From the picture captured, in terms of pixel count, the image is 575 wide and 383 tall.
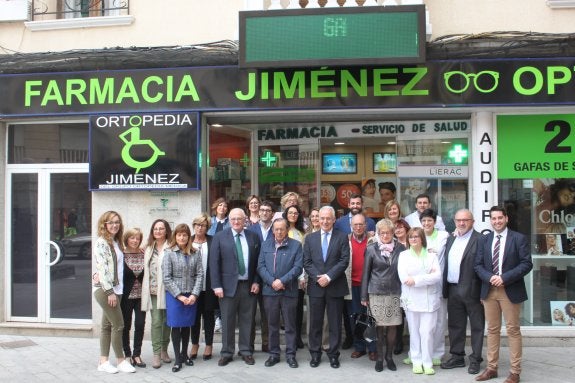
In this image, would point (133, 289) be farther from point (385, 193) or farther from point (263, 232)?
point (385, 193)

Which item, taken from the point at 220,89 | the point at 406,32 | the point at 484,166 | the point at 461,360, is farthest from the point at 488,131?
the point at 220,89

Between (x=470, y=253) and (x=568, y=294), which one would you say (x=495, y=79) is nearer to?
(x=470, y=253)

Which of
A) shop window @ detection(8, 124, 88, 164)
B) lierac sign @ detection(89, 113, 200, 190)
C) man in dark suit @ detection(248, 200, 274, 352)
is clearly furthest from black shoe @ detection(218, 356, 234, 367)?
shop window @ detection(8, 124, 88, 164)

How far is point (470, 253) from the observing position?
6.84 meters

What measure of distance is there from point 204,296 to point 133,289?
0.86 m

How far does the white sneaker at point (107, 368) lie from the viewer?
6.96 m

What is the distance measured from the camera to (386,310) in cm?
690

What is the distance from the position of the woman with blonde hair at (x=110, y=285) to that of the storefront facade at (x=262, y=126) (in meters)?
1.76

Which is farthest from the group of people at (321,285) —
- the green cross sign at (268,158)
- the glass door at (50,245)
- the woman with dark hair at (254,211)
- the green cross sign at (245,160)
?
the green cross sign at (268,158)

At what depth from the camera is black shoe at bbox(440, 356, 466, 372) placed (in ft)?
23.1

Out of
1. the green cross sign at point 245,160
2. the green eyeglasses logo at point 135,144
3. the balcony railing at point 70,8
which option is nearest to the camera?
the green eyeglasses logo at point 135,144

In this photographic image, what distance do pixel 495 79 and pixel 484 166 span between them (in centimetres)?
121

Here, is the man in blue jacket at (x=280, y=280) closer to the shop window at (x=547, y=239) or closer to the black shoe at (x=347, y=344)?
the black shoe at (x=347, y=344)

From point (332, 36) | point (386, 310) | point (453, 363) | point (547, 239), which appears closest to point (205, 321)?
point (386, 310)
